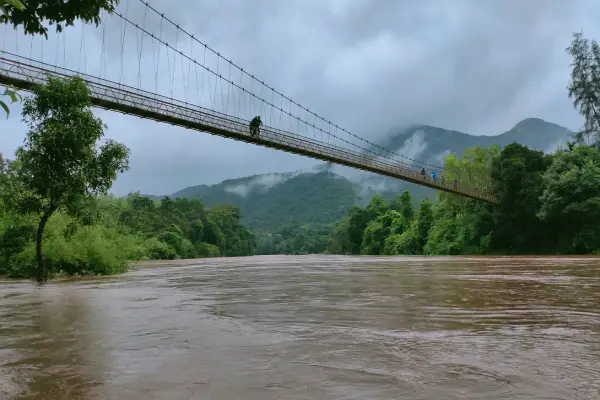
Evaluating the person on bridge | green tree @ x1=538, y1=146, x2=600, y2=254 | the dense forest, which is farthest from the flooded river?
green tree @ x1=538, y1=146, x2=600, y2=254

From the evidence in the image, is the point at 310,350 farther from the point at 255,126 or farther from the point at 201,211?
the point at 201,211

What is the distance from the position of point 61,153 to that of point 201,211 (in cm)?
7723

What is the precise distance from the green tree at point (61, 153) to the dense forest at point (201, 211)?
3 cm

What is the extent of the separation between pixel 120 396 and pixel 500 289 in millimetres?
8027

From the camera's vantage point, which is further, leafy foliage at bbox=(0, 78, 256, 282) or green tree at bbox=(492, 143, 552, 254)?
green tree at bbox=(492, 143, 552, 254)

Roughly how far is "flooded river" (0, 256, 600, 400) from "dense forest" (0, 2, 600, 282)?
77.8 inches

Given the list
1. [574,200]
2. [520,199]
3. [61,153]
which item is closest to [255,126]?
[61,153]

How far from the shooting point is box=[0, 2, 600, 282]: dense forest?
16062 mm

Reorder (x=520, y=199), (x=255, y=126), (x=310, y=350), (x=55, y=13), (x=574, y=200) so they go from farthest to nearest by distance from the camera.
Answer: (x=520, y=199)
(x=574, y=200)
(x=255, y=126)
(x=55, y=13)
(x=310, y=350)

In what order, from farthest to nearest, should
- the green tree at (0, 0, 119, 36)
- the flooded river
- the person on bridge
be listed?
the person on bridge → the green tree at (0, 0, 119, 36) → the flooded river

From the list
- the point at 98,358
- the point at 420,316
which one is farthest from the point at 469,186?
the point at 98,358

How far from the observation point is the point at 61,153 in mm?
15789

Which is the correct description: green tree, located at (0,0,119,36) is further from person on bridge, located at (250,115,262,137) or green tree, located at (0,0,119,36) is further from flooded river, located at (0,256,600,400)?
person on bridge, located at (250,115,262,137)

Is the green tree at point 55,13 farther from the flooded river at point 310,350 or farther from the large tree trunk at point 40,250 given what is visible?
the large tree trunk at point 40,250
